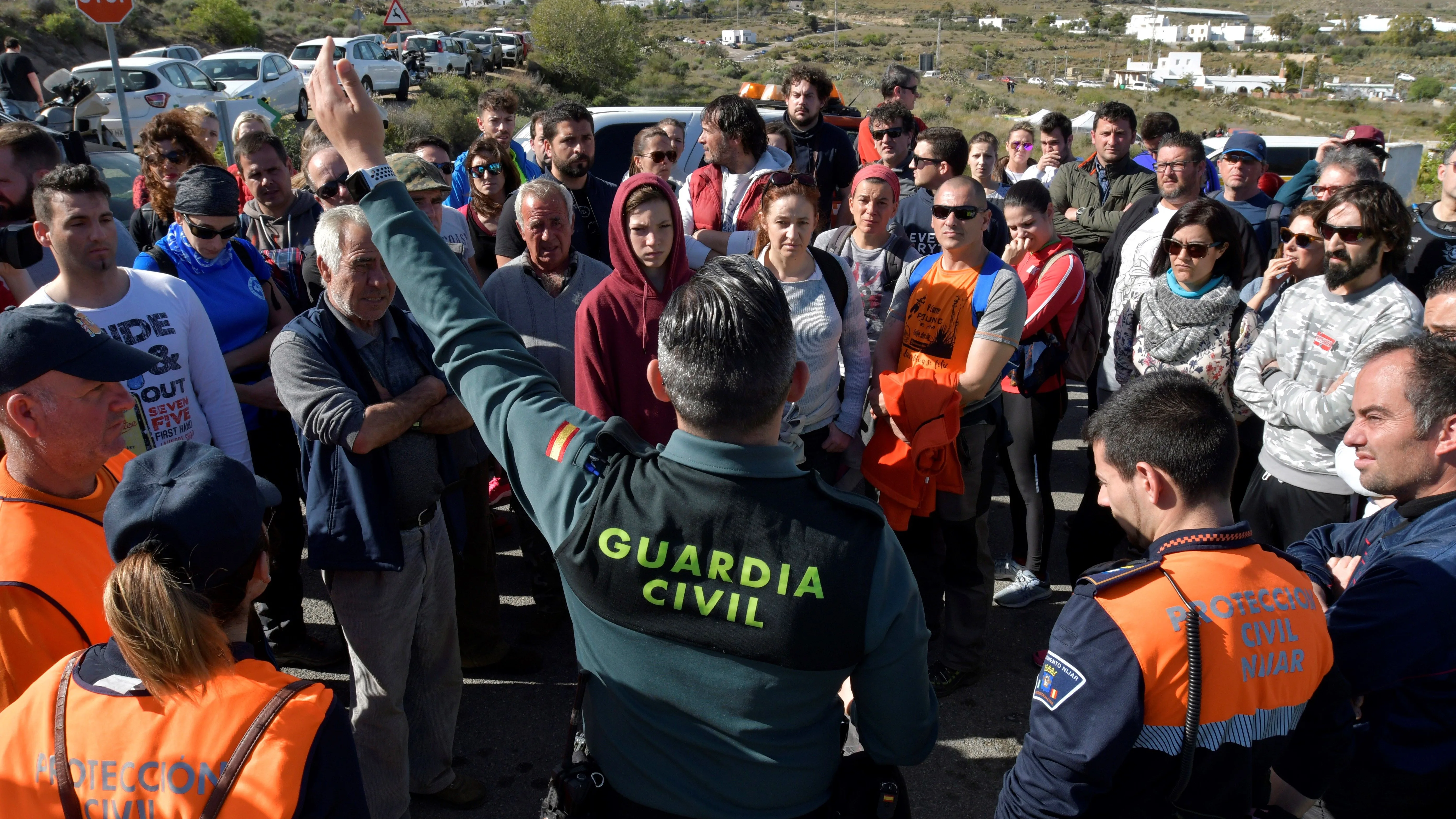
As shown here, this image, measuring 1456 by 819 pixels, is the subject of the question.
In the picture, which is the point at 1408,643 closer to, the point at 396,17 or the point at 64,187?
the point at 64,187

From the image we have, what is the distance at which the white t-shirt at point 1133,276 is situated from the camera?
441 cm

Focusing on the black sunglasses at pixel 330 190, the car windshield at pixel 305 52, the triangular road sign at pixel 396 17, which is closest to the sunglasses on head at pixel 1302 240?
the black sunglasses at pixel 330 190

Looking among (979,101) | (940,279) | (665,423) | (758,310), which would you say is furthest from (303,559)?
(979,101)

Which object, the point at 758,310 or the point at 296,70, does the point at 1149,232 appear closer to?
the point at 758,310

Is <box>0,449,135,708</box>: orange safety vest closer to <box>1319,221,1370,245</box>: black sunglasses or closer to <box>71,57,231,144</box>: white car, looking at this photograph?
<box>1319,221,1370,245</box>: black sunglasses

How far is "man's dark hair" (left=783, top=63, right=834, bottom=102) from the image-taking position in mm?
6586

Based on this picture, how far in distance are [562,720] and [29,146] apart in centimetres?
359

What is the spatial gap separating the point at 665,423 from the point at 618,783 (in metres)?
1.93

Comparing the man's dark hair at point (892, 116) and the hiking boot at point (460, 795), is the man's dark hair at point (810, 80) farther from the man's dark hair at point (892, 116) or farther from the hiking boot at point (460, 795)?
the hiking boot at point (460, 795)

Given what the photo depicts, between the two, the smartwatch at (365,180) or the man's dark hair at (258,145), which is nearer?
the smartwatch at (365,180)

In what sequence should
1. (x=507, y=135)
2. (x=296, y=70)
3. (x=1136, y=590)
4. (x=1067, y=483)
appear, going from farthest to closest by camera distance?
(x=296, y=70) → (x=507, y=135) → (x=1067, y=483) → (x=1136, y=590)

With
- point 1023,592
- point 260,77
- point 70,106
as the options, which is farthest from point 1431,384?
point 260,77

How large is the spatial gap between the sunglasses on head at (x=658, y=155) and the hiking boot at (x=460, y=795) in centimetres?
389

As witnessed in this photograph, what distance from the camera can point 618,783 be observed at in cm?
169
